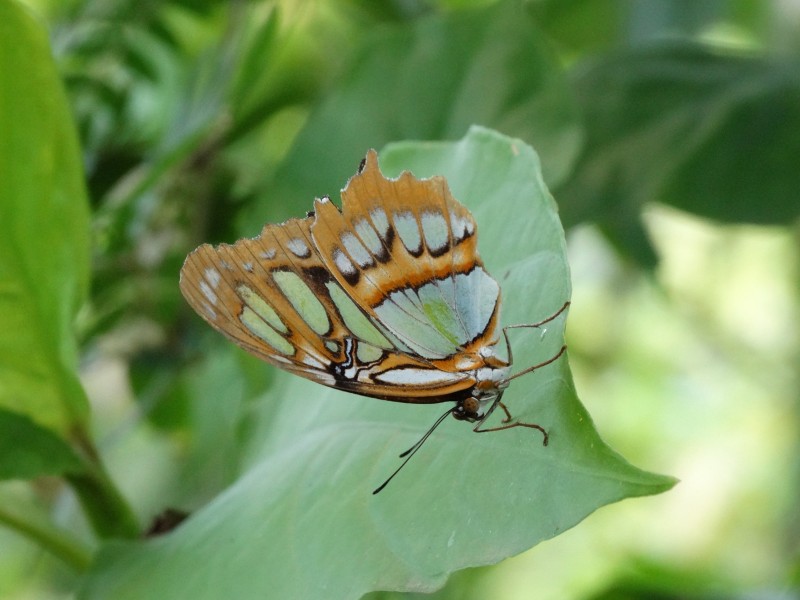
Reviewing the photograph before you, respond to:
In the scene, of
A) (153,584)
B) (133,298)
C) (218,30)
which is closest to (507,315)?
(153,584)

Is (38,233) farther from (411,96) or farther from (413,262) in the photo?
(411,96)

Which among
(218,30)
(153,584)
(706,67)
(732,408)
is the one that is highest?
(218,30)

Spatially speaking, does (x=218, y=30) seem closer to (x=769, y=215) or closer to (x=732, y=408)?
(x=769, y=215)

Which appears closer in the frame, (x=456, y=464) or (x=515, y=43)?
(x=456, y=464)

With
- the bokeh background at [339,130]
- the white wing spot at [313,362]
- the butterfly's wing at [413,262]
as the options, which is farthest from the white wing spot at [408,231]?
the bokeh background at [339,130]

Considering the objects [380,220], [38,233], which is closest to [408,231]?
[380,220]

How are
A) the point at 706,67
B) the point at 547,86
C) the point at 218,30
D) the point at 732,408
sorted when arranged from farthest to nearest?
the point at 732,408, the point at 218,30, the point at 706,67, the point at 547,86

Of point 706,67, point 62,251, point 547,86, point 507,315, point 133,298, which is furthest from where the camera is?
point 133,298
